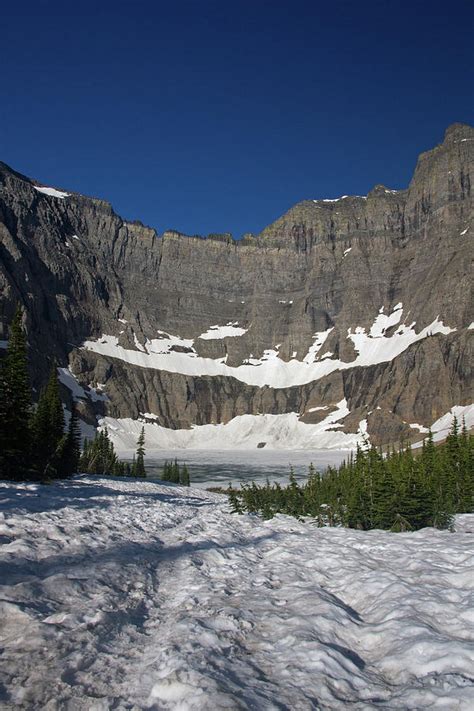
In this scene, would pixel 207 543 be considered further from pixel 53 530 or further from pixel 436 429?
pixel 436 429

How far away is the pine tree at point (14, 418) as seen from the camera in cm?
Result: 3262

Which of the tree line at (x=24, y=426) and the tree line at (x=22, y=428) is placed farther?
the tree line at (x=24, y=426)

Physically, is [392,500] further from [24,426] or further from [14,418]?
[14,418]

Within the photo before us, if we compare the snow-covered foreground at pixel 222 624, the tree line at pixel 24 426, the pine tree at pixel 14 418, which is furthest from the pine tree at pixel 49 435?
the snow-covered foreground at pixel 222 624

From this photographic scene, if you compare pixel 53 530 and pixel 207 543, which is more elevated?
pixel 53 530

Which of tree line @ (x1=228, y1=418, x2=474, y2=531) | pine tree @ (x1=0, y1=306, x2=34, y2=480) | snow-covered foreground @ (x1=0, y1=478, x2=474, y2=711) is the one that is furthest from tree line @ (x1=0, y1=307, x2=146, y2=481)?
snow-covered foreground @ (x1=0, y1=478, x2=474, y2=711)

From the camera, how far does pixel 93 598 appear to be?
8.02 m

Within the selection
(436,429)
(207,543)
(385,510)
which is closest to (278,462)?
(436,429)

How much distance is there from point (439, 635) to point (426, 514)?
2383 cm

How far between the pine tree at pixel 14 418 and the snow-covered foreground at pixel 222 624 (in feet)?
70.0

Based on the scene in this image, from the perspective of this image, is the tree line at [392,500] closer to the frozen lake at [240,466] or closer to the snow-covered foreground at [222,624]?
the snow-covered foreground at [222,624]

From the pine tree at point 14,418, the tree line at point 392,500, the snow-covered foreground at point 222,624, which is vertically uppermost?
the pine tree at point 14,418

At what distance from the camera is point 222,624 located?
298 inches

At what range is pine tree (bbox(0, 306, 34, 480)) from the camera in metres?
32.6
